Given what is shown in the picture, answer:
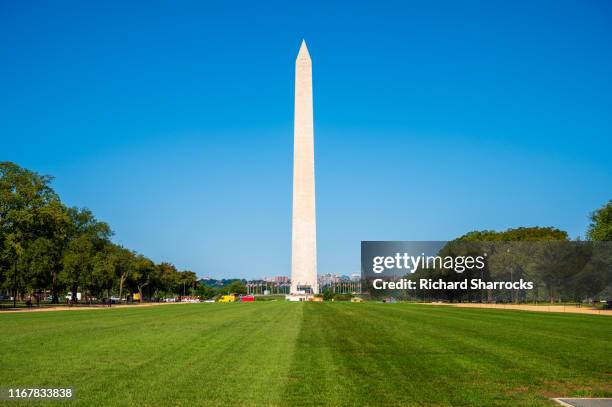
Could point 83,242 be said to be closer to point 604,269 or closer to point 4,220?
point 4,220

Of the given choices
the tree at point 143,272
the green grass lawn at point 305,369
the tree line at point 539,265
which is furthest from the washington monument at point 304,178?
the green grass lawn at point 305,369

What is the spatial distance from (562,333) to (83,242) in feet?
258

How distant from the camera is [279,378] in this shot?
39.2 ft

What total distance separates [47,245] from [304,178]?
3428cm

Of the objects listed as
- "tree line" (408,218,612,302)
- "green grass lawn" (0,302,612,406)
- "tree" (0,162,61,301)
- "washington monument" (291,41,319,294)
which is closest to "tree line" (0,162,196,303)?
"tree" (0,162,61,301)

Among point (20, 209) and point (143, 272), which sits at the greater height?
point (20, 209)

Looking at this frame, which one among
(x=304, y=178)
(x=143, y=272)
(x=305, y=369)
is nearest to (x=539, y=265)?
(x=304, y=178)

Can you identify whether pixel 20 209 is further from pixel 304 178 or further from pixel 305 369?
pixel 305 369

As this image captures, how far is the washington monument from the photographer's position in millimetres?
85688

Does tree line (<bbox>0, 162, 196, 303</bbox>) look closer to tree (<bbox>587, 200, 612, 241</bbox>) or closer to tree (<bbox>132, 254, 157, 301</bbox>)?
tree (<bbox>132, 254, 157, 301</bbox>)

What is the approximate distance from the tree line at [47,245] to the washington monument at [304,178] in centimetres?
2715

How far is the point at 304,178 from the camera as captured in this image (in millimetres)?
85875

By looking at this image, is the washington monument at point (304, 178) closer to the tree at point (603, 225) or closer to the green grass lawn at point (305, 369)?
the tree at point (603, 225)

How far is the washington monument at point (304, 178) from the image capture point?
85688 mm
